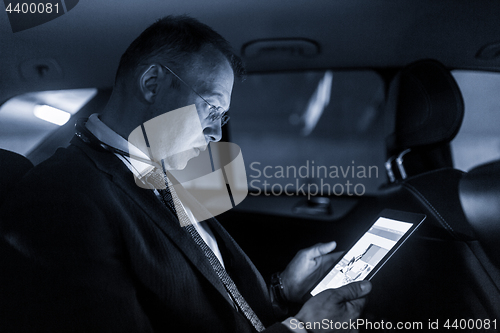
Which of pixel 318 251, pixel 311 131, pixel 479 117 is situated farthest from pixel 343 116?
pixel 318 251

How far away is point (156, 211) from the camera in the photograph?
2.78 feet

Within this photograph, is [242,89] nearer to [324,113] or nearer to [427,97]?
[324,113]

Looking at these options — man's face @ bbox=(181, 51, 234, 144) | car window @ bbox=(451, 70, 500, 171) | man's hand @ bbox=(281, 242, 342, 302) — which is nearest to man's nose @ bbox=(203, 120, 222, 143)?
man's face @ bbox=(181, 51, 234, 144)

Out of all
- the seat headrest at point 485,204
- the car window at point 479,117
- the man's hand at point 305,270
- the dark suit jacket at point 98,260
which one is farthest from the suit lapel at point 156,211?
the car window at point 479,117

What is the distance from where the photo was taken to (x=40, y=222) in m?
0.70

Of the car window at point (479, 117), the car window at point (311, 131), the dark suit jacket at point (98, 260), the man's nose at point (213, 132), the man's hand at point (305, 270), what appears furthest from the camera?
the car window at point (311, 131)

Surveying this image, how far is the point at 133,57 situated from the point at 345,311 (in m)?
0.85

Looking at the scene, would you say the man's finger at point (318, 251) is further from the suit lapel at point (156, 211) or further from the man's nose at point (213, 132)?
the man's nose at point (213, 132)

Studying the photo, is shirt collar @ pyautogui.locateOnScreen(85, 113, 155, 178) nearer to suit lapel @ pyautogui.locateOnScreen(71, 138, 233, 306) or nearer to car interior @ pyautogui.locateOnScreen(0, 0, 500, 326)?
suit lapel @ pyautogui.locateOnScreen(71, 138, 233, 306)

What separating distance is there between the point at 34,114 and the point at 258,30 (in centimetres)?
90

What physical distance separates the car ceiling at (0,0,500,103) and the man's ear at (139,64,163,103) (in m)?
0.31

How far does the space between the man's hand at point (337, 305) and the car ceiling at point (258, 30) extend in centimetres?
93

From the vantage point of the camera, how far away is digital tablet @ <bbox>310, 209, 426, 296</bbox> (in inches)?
34.7

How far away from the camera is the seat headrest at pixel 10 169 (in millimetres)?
911
